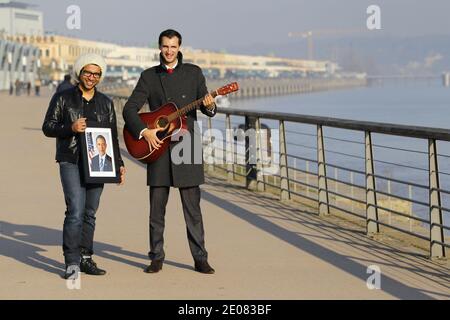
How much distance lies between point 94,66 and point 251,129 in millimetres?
7184

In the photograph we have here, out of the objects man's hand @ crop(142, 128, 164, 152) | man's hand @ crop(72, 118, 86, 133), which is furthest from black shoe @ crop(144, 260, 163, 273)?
man's hand @ crop(72, 118, 86, 133)

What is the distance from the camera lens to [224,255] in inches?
360

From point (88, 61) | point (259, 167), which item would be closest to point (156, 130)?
point (88, 61)

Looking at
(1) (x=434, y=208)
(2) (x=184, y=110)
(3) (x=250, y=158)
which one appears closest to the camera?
(2) (x=184, y=110)

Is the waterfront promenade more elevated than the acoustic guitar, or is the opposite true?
the acoustic guitar

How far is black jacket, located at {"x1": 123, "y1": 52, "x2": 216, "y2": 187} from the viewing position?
807 centimetres

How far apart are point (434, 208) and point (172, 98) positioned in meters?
2.38

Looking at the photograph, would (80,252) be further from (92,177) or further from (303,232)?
(303,232)

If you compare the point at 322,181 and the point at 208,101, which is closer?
the point at 208,101

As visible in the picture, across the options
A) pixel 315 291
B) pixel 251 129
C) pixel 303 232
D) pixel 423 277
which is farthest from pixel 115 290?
pixel 251 129

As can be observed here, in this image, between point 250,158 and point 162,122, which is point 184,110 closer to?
point 162,122

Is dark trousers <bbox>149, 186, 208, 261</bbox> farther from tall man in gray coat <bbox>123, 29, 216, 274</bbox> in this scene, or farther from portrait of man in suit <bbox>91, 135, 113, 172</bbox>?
portrait of man in suit <bbox>91, 135, 113, 172</bbox>

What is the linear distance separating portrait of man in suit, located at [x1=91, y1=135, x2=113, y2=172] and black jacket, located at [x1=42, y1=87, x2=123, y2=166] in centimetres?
12

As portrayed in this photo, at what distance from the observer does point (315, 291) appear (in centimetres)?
751
